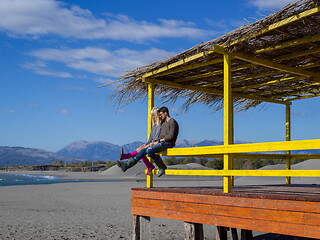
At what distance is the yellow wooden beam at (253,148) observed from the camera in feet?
18.3

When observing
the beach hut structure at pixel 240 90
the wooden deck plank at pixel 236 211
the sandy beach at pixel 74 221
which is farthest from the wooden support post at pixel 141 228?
the sandy beach at pixel 74 221

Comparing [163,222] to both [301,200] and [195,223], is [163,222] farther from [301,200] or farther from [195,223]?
[301,200]

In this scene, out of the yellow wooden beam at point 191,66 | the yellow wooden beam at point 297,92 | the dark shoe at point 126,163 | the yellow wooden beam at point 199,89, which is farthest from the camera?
the yellow wooden beam at point 297,92

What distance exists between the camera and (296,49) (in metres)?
7.57

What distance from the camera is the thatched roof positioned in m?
6.48

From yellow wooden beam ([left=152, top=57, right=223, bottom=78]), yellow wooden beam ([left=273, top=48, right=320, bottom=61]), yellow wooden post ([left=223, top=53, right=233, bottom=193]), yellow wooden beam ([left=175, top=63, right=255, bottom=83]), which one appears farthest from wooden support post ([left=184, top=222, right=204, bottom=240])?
yellow wooden beam ([left=273, top=48, right=320, bottom=61])

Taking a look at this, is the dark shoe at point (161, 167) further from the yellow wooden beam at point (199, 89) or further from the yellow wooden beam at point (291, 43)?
the yellow wooden beam at point (291, 43)

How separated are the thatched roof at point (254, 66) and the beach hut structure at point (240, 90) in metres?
0.01

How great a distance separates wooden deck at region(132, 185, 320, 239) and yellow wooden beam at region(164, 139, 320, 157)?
0.61 metres

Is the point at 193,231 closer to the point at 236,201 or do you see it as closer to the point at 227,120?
the point at 236,201

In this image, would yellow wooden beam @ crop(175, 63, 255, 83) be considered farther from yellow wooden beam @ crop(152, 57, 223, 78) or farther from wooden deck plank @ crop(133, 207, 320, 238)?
wooden deck plank @ crop(133, 207, 320, 238)

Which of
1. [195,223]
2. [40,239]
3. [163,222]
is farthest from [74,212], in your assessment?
[195,223]

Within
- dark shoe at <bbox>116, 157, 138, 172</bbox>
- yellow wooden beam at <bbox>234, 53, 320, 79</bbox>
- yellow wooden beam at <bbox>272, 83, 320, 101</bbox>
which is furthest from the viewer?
yellow wooden beam at <bbox>272, 83, 320, 101</bbox>

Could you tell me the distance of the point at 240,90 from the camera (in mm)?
10422
